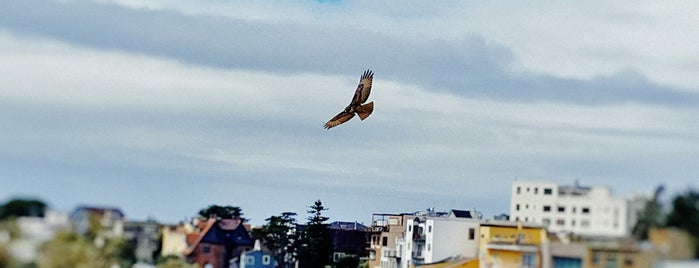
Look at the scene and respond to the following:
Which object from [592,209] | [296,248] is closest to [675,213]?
[592,209]

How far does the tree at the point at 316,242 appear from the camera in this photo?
21.9m

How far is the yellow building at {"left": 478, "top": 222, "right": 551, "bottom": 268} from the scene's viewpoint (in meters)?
10.7

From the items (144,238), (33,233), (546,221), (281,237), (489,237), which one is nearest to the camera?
(33,233)

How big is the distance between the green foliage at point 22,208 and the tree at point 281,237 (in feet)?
17.7

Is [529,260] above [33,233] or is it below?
above

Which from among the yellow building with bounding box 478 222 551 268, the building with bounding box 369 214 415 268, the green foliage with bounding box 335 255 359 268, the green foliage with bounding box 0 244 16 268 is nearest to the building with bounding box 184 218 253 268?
the green foliage with bounding box 0 244 16 268

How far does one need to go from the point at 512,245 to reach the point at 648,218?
10.4 ft

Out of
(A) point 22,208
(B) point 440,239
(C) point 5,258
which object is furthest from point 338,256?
(C) point 5,258

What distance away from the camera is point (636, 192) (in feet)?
30.9

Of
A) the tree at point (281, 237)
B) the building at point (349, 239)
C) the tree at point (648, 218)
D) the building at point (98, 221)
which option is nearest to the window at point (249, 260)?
the tree at point (281, 237)

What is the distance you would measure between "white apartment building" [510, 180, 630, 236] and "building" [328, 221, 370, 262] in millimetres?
13787

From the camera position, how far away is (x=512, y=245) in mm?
12102

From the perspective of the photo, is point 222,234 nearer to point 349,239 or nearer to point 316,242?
point 316,242

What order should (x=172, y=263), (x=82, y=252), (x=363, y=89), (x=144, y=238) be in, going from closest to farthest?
1. (x=82, y=252)
2. (x=144, y=238)
3. (x=172, y=263)
4. (x=363, y=89)
